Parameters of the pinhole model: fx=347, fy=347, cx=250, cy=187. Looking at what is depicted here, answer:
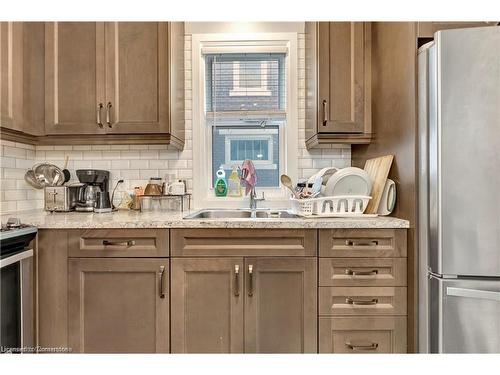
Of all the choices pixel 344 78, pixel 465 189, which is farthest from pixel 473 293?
pixel 344 78

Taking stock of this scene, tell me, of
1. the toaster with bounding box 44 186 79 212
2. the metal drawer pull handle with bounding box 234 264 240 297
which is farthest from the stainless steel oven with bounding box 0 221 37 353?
the metal drawer pull handle with bounding box 234 264 240 297

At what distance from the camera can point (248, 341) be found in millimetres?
1707

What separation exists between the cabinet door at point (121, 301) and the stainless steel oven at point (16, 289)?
183mm

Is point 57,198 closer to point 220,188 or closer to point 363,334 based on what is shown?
point 220,188

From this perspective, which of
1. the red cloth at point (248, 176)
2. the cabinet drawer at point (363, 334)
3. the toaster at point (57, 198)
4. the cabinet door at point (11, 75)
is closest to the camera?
the cabinet drawer at point (363, 334)

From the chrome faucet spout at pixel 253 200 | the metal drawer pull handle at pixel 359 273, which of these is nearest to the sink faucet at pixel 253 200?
the chrome faucet spout at pixel 253 200

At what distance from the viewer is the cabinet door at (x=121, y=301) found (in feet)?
5.59

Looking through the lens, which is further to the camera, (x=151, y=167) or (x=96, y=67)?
(x=151, y=167)

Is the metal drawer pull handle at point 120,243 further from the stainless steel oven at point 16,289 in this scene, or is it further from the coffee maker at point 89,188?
the coffee maker at point 89,188

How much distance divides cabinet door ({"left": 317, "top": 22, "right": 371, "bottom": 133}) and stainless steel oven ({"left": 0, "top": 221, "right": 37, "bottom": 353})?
169 cm

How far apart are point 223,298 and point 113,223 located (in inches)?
25.7

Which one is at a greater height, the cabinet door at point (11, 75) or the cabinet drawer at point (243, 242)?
the cabinet door at point (11, 75)
